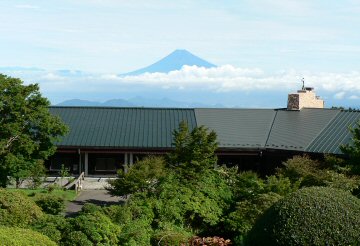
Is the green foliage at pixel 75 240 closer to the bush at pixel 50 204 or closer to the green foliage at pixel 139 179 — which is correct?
the bush at pixel 50 204

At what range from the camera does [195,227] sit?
2267cm

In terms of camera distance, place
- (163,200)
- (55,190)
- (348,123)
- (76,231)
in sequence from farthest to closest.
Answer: (348,123) < (55,190) < (163,200) < (76,231)

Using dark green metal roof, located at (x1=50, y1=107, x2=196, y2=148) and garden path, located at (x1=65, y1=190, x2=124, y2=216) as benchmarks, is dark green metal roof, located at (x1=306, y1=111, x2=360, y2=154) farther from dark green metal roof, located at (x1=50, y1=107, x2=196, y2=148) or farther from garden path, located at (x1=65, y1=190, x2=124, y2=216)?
garden path, located at (x1=65, y1=190, x2=124, y2=216)

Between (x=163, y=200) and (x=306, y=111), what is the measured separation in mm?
21044

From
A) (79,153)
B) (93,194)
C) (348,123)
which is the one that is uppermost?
(348,123)

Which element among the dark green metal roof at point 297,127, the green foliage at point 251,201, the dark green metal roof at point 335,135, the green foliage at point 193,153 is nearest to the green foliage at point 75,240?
the green foliage at point 251,201

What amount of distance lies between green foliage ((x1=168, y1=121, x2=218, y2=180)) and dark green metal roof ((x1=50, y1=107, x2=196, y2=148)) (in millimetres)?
10122

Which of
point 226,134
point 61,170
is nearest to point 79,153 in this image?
point 61,170

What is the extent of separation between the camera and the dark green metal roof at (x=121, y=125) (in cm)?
3625

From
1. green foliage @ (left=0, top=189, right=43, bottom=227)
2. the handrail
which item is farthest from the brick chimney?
green foliage @ (left=0, top=189, right=43, bottom=227)

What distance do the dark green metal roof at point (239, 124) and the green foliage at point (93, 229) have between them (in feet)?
62.9

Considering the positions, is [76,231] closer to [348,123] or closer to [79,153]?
[79,153]

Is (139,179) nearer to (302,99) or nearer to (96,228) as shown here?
(96,228)

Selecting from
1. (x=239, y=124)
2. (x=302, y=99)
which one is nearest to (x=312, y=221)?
(x=239, y=124)
